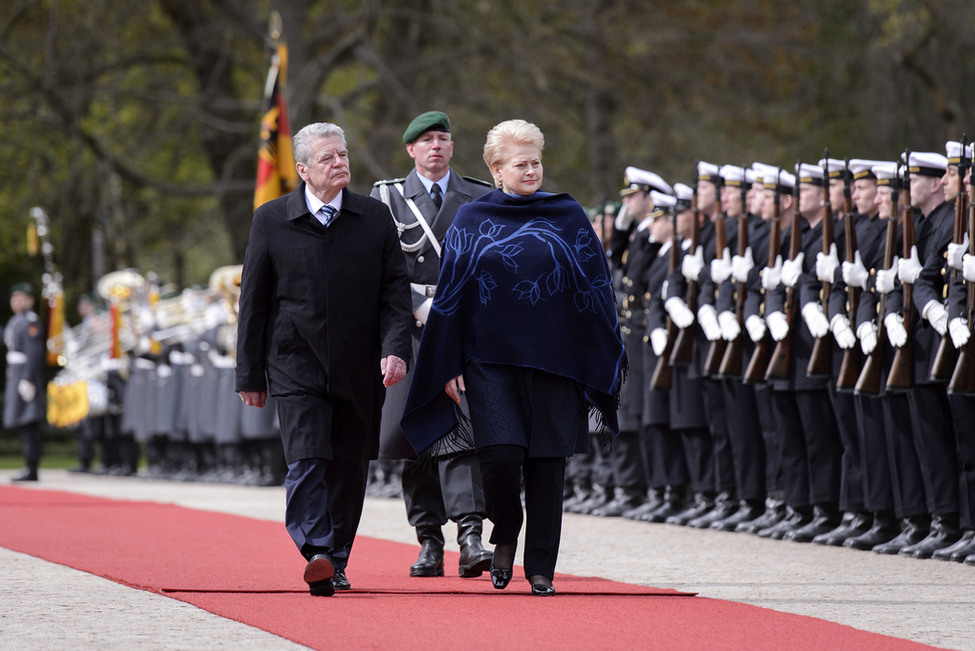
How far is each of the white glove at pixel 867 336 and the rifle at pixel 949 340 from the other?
1.60 feet

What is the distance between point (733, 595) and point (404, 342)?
1592mm

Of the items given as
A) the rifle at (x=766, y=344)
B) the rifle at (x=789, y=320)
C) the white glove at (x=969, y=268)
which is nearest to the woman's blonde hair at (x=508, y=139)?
the white glove at (x=969, y=268)

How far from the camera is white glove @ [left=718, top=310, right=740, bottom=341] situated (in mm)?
9336

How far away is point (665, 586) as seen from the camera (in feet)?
22.0

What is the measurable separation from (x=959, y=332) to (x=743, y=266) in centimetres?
213

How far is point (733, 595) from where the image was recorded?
6.37m

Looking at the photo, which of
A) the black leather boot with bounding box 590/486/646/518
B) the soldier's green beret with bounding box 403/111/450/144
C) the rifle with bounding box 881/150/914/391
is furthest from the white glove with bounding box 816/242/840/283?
the black leather boot with bounding box 590/486/646/518

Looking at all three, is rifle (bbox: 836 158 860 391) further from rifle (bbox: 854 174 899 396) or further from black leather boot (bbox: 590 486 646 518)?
black leather boot (bbox: 590 486 646 518)

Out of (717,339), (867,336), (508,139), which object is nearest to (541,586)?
(508,139)

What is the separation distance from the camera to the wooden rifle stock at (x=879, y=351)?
26.8ft

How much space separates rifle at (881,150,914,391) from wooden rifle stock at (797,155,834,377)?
62cm

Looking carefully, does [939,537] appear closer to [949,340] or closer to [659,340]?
[949,340]

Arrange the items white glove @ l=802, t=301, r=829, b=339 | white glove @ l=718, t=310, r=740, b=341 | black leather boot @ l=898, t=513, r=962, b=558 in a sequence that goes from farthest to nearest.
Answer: white glove @ l=718, t=310, r=740, b=341
white glove @ l=802, t=301, r=829, b=339
black leather boot @ l=898, t=513, r=962, b=558

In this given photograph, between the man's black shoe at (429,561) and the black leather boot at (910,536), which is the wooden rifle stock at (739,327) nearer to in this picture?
the black leather boot at (910,536)
